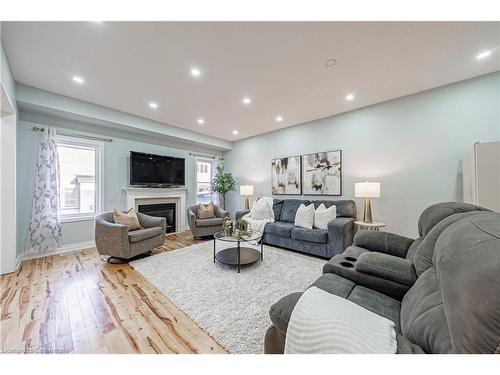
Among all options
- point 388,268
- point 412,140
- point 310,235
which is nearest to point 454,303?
point 388,268

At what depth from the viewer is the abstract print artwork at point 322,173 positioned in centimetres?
380

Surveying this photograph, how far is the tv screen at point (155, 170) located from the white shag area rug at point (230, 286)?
1887 millimetres

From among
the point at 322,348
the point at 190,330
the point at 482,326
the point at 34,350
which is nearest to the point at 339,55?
the point at 482,326

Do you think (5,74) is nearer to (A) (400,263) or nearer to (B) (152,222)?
(B) (152,222)

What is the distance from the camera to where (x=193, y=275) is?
8.01ft

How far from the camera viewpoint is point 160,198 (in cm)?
461

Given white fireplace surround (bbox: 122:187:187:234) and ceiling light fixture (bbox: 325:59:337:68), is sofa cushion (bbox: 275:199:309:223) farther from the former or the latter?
white fireplace surround (bbox: 122:187:187:234)

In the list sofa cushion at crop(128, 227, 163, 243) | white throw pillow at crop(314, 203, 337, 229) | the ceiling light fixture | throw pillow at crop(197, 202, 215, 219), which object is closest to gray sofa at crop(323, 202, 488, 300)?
white throw pillow at crop(314, 203, 337, 229)

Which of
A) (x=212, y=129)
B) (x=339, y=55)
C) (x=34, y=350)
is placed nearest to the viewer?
(x=34, y=350)

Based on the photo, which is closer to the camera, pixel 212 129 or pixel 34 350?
pixel 34 350

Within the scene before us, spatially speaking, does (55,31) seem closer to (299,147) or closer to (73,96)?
(73,96)

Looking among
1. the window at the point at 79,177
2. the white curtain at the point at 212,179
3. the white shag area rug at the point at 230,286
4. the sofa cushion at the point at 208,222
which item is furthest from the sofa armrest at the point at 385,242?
the window at the point at 79,177

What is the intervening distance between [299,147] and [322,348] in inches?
161

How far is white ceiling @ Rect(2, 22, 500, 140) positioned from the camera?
5.67ft
